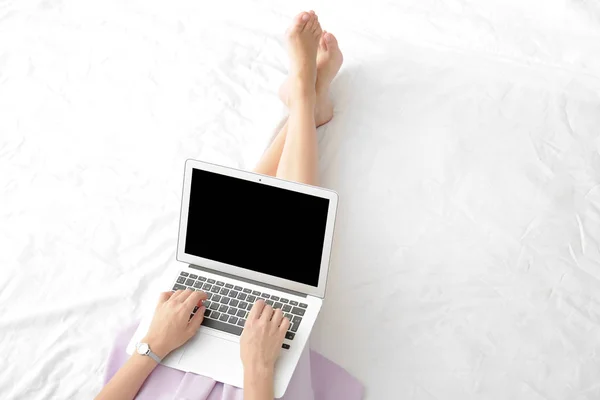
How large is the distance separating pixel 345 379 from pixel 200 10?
946 millimetres

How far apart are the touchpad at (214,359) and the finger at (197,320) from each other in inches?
0.8

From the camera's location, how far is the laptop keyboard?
1.12 metres

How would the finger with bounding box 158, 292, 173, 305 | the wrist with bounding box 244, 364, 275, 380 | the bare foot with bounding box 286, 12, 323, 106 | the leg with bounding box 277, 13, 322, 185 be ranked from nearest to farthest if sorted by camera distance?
the wrist with bounding box 244, 364, 275, 380
the finger with bounding box 158, 292, 173, 305
the leg with bounding box 277, 13, 322, 185
the bare foot with bounding box 286, 12, 323, 106

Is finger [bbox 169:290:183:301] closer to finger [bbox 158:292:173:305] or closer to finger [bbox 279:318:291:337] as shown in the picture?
finger [bbox 158:292:173:305]

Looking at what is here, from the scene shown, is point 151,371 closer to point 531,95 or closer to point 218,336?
point 218,336

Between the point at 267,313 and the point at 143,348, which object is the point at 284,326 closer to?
the point at 267,313

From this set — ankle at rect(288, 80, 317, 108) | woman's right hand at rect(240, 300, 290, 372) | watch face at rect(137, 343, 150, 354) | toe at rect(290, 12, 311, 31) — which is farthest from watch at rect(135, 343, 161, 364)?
toe at rect(290, 12, 311, 31)

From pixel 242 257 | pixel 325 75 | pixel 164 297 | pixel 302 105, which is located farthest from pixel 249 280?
pixel 325 75

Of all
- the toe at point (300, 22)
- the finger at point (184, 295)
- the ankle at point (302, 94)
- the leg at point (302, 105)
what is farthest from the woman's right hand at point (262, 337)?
the toe at point (300, 22)

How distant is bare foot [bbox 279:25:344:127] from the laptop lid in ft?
1.17

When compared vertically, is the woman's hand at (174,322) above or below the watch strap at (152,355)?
above

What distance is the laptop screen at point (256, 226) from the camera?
1.10 metres

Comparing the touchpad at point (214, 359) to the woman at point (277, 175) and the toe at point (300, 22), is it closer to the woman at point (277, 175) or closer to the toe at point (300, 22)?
the woman at point (277, 175)

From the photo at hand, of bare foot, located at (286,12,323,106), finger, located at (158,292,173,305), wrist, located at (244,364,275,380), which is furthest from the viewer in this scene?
bare foot, located at (286,12,323,106)
